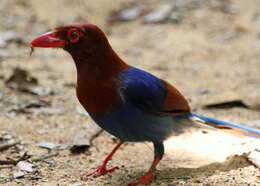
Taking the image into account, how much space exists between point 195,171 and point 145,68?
3.54 meters

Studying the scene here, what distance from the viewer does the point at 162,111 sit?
12.2ft

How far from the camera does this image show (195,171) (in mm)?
3887

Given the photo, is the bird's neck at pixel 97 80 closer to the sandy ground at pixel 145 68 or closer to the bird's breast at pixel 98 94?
the bird's breast at pixel 98 94

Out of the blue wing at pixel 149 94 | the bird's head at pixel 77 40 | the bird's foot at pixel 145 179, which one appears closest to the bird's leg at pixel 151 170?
the bird's foot at pixel 145 179

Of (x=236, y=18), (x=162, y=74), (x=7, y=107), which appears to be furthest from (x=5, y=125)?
(x=236, y=18)

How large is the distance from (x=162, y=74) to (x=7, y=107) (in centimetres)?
245

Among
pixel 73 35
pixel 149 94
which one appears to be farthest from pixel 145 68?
pixel 73 35

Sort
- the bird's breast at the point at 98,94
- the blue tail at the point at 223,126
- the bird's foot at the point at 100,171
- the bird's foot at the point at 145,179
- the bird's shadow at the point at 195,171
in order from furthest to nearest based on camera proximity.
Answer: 1. the blue tail at the point at 223,126
2. the bird's foot at the point at 100,171
3. the bird's shadow at the point at 195,171
4. the bird's foot at the point at 145,179
5. the bird's breast at the point at 98,94

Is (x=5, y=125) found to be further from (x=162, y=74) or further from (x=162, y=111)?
(x=162, y=74)

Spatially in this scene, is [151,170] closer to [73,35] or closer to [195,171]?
[195,171]

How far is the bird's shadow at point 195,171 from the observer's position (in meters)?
3.74

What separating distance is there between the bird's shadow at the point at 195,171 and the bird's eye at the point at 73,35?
3.44 ft

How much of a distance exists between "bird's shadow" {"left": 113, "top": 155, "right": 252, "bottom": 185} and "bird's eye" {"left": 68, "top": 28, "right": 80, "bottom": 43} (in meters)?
1.05

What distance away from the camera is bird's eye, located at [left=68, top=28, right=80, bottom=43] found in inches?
138
